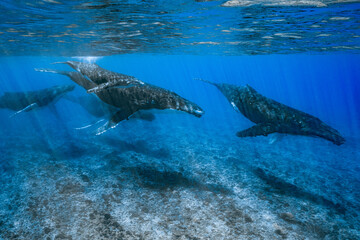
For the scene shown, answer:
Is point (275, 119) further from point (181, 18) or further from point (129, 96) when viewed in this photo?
point (181, 18)

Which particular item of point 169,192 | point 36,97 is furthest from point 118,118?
point 36,97

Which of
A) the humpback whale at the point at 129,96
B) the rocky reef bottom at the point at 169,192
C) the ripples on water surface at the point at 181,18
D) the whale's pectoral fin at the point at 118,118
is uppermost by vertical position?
the ripples on water surface at the point at 181,18

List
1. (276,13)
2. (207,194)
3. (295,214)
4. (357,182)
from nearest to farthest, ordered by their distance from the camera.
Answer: (295,214) → (207,194) → (357,182) → (276,13)

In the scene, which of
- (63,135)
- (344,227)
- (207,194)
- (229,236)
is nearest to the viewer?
(229,236)

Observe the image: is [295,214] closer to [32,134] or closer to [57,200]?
[57,200]

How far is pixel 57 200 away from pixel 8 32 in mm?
16997

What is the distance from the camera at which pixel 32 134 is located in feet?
49.1

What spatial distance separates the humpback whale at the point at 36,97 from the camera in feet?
42.3

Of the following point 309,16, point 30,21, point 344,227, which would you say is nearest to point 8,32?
point 30,21

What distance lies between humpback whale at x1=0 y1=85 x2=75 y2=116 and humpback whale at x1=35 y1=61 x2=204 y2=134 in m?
7.60

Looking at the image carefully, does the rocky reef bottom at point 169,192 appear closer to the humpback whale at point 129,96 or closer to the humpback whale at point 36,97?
the humpback whale at point 129,96

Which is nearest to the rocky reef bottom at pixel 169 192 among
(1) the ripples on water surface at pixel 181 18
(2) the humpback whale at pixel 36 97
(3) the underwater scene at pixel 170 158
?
(3) the underwater scene at pixel 170 158

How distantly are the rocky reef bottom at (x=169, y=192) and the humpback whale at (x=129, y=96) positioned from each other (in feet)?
8.69

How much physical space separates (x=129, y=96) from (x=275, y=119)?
6012mm
